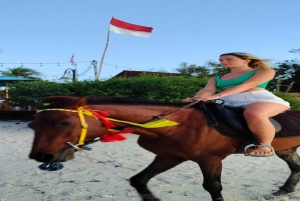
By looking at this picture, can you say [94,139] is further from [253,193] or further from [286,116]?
[253,193]

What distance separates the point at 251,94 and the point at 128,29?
16189 millimetres

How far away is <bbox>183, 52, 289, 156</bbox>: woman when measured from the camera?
10.6ft

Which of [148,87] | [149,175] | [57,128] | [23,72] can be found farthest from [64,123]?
[23,72]

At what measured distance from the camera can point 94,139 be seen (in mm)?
2877

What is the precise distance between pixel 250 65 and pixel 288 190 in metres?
Result: 1.88

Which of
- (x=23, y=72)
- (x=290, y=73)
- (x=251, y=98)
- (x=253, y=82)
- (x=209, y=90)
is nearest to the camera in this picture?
(x=253, y=82)

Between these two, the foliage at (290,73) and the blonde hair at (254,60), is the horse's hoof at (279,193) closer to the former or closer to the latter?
the blonde hair at (254,60)

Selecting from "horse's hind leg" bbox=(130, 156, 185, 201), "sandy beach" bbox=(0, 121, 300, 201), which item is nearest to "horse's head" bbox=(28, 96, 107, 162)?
"sandy beach" bbox=(0, 121, 300, 201)

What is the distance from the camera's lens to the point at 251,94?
11.4 feet

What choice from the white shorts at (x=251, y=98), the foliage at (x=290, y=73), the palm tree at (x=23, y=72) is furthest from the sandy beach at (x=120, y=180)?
the palm tree at (x=23, y=72)

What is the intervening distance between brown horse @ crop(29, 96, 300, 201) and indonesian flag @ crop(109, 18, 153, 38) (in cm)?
1596

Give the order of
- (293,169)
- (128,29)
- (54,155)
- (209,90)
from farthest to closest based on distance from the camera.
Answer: (128,29)
(293,169)
(209,90)
(54,155)

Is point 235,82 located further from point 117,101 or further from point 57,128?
point 57,128

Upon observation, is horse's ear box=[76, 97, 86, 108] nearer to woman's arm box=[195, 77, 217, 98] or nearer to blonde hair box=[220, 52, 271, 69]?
woman's arm box=[195, 77, 217, 98]
